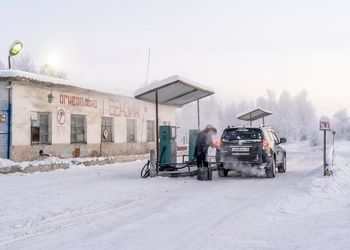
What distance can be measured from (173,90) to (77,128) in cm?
711

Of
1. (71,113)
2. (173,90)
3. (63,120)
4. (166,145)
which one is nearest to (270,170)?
(166,145)

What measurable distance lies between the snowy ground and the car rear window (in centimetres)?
214

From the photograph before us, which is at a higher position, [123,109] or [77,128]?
[123,109]

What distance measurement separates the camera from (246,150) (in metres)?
16.0

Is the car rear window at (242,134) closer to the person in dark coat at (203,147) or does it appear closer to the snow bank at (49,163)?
Result: the person in dark coat at (203,147)

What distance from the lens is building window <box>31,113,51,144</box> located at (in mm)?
20047

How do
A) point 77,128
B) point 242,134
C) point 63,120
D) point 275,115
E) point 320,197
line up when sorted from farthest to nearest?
point 275,115 < point 77,128 < point 63,120 < point 242,134 < point 320,197

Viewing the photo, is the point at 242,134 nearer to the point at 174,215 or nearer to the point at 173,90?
the point at 173,90

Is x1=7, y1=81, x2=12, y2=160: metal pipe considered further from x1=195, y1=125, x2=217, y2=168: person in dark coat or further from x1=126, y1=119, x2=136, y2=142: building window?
x1=126, y1=119, x2=136, y2=142: building window

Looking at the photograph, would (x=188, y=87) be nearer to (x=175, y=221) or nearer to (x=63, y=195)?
(x=63, y=195)

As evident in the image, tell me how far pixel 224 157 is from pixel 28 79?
8511 millimetres

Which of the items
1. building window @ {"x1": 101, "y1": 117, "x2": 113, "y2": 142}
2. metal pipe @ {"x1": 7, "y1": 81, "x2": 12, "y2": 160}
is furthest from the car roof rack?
metal pipe @ {"x1": 7, "y1": 81, "x2": 12, "y2": 160}

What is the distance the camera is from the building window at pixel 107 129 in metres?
24.6

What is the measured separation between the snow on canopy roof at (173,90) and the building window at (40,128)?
5.22 metres
